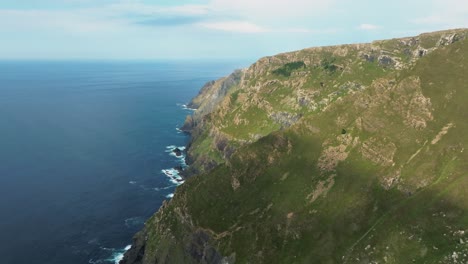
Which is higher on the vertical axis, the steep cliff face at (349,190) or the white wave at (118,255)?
the steep cliff face at (349,190)

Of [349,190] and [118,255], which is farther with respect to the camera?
[118,255]

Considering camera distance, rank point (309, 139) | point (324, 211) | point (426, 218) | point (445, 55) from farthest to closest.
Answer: point (445, 55)
point (309, 139)
point (324, 211)
point (426, 218)

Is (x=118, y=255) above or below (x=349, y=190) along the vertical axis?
below

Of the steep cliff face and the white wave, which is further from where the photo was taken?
the white wave

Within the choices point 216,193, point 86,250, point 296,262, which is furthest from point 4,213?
point 296,262

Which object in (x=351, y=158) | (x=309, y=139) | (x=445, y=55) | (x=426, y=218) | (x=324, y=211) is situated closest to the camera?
(x=426, y=218)

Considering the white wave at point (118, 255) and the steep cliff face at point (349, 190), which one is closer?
→ the steep cliff face at point (349, 190)

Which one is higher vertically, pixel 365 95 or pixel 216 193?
pixel 365 95

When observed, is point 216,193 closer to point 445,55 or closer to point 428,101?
point 428,101
